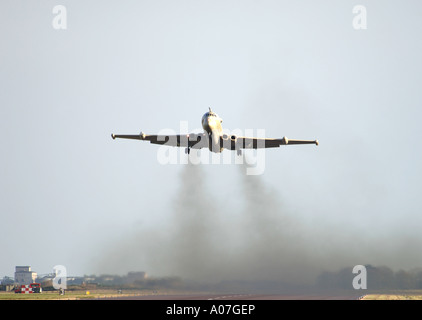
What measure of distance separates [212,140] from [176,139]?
707 cm

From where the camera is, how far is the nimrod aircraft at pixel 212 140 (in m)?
71.8

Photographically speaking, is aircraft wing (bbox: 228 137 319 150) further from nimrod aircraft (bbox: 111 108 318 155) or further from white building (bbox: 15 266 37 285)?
white building (bbox: 15 266 37 285)

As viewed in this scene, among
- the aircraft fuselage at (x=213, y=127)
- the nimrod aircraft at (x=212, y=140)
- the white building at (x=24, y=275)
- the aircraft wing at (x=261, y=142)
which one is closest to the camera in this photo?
the aircraft fuselage at (x=213, y=127)

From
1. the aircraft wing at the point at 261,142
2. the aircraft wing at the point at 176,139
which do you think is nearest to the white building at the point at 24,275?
the aircraft wing at the point at 176,139

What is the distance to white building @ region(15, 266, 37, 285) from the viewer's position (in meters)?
147

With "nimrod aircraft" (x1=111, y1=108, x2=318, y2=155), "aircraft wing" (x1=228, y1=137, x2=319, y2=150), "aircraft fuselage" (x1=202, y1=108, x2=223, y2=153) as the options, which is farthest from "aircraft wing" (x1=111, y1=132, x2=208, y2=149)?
"aircraft wing" (x1=228, y1=137, x2=319, y2=150)

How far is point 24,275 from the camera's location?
150 metres

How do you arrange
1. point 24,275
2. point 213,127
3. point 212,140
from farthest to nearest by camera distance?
1. point 24,275
2. point 212,140
3. point 213,127

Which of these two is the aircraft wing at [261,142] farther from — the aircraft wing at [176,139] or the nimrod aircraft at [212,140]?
the aircraft wing at [176,139]

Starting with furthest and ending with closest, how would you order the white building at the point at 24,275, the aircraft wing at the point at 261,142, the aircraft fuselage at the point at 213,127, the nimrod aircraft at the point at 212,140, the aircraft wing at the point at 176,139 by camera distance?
1. the white building at the point at 24,275
2. the aircraft wing at the point at 261,142
3. the aircraft wing at the point at 176,139
4. the nimrod aircraft at the point at 212,140
5. the aircraft fuselage at the point at 213,127

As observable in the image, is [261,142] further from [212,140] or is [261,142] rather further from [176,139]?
[176,139]

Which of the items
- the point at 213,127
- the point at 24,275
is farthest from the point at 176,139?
the point at 24,275
